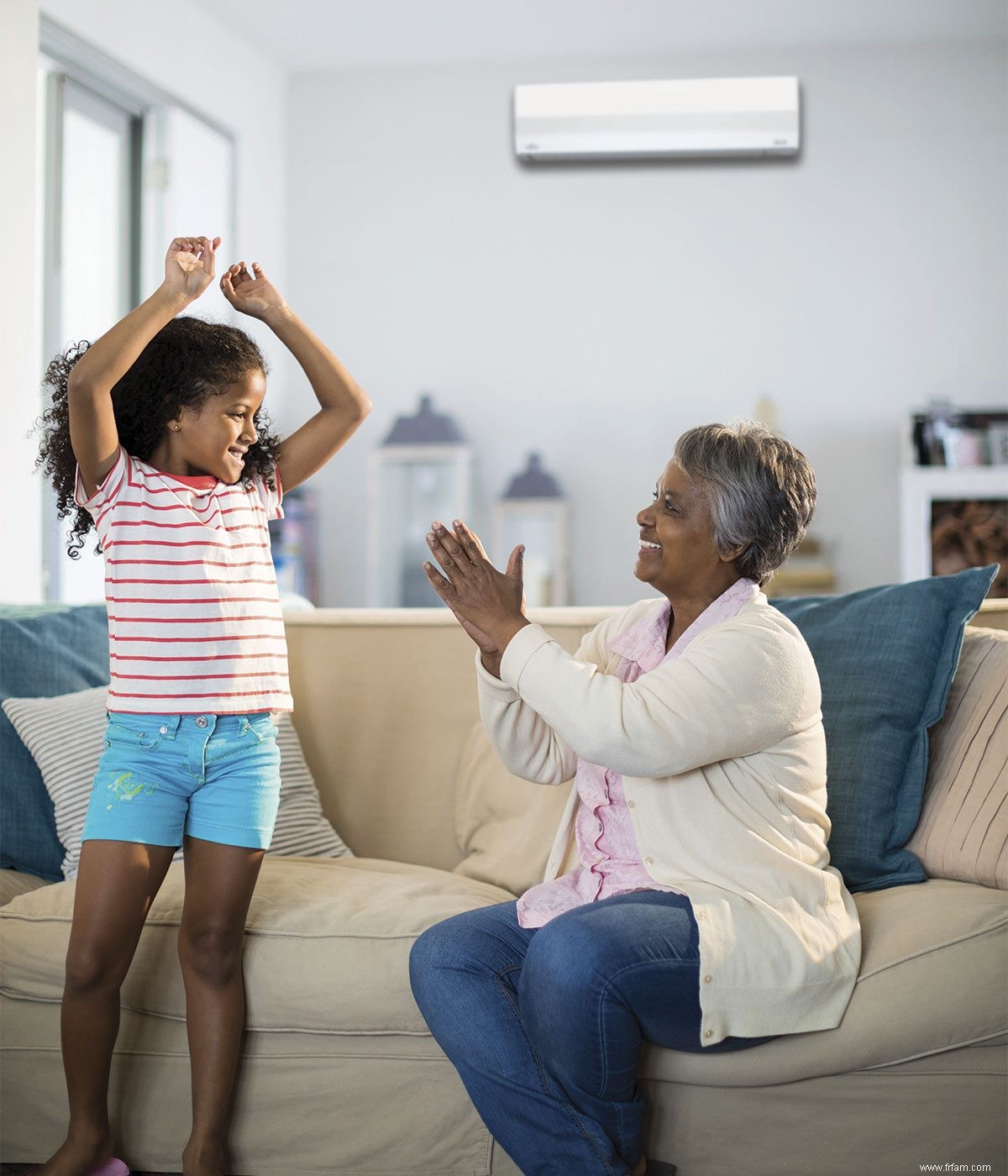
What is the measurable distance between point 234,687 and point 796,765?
72cm

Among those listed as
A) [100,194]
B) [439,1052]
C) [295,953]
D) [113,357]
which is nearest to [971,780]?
[439,1052]

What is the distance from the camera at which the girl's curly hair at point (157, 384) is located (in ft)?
5.45

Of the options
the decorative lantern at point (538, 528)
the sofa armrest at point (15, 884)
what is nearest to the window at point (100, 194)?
the decorative lantern at point (538, 528)

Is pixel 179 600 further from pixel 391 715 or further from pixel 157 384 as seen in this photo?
pixel 391 715

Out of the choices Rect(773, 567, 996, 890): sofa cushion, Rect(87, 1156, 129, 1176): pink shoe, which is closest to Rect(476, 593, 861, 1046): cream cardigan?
Rect(773, 567, 996, 890): sofa cushion

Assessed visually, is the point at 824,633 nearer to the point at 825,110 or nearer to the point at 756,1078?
the point at 756,1078

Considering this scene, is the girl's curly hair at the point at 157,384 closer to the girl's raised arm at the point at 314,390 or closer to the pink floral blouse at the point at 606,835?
the girl's raised arm at the point at 314,390

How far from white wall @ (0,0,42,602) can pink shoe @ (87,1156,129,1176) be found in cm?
201

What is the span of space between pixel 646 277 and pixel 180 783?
4.27 m

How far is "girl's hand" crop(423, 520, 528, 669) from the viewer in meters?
1.50

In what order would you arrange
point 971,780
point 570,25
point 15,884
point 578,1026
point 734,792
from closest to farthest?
1. point 578,1026
2. point 734,792
3. point 971,780
4. point 15,884
5. point 570,25

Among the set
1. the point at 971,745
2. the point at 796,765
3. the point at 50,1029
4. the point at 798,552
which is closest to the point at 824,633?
the point at 971,745

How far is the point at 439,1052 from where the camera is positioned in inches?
63.3

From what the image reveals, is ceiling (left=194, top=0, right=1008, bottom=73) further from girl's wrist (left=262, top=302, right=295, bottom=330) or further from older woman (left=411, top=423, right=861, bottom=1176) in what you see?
older woman (left=411, top=423, right=861, bottom=1176)
